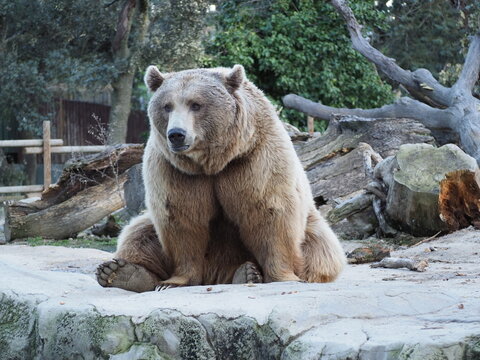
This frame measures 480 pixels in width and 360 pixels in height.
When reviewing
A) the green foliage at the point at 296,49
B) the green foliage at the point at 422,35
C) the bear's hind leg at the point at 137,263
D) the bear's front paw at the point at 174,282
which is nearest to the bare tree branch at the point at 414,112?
the bear's hind leg at the point at 137,263

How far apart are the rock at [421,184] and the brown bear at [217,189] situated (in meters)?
3.29

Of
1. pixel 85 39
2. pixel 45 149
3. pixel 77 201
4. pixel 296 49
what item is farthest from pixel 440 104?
pixel 85 39

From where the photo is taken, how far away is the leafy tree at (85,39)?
19.0 m

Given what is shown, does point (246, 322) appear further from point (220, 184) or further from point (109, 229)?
point (109, 229)

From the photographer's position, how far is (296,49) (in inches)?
752

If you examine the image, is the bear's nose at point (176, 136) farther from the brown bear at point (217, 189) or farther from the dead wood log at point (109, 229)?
the dead wood log at point (109, 229)

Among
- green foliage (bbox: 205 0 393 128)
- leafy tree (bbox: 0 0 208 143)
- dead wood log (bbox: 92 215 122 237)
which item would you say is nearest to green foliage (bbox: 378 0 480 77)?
green foliage (bbox: 205 0 393 128)

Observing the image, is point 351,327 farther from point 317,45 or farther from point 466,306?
point 317,45

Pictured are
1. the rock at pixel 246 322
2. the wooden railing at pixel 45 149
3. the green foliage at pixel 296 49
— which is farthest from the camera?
the green foliage at pixel 296 49

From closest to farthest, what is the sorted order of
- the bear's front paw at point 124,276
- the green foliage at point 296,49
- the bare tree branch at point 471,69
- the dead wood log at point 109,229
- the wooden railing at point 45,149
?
1. the bear's front paw at point 124,276
2. the dead wood log at point 109,229
3. the bare tree branch at point 471,69
4. the wooden railing at point 45,149
5. the green foliage at point 296,49

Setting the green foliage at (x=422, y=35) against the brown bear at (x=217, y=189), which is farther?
the green foliage at (x=422, y=35)

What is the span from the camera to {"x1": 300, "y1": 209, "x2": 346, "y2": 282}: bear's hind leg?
4840 mm

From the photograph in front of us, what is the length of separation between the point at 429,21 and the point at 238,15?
763 cm

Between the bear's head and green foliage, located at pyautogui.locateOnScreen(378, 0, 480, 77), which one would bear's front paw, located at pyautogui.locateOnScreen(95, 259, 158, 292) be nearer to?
the bear's head
